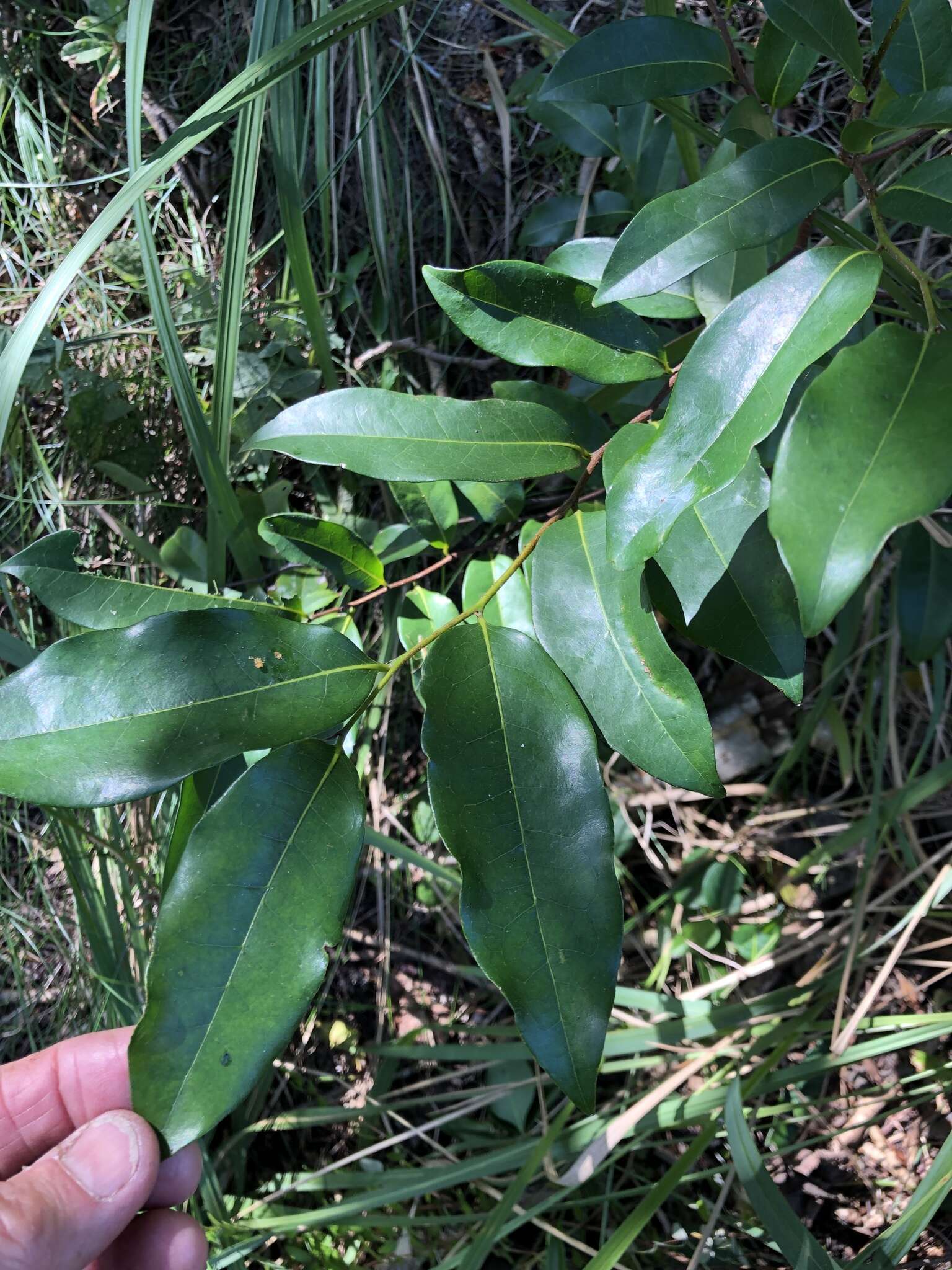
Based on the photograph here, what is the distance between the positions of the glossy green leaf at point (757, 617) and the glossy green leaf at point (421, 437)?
0.20 meters

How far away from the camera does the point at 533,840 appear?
625mm

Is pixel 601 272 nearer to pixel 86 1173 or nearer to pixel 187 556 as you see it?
pixel 187 556

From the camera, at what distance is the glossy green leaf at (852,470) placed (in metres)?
0.45

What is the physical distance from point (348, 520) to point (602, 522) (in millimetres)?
664

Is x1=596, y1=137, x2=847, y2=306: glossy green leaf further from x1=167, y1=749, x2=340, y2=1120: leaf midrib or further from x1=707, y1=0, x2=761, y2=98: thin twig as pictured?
x1=167, y1=749, x2=340, y2=1120: leaf midrib

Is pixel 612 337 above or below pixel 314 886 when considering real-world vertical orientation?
above

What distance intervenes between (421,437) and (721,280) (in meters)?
0.35

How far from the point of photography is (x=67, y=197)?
57.6 inches

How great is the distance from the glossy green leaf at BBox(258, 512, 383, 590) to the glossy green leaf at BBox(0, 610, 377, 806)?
24cm

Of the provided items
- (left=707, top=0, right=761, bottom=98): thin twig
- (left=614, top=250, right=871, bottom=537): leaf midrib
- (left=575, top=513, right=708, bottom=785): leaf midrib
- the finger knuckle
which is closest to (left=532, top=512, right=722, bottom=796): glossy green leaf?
(left=575, top=513, right=708, bottom=785): leaf midrib

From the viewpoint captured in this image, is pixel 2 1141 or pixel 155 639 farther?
pixel 2 1141

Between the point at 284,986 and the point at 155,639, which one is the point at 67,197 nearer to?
the point at 155,639

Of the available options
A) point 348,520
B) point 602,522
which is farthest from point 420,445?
point 348,520

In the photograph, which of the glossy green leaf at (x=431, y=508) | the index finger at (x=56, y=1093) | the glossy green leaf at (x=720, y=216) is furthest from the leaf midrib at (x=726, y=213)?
the index finger at (x=56, y=1093)
